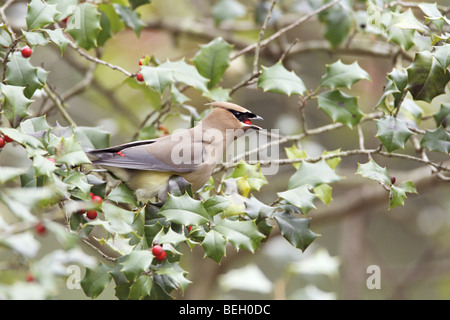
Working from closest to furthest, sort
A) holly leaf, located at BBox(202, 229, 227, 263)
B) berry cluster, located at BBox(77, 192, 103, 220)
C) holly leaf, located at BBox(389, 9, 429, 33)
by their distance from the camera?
1. holly leaf, located at BBox(202, 229, 227, 263)
2. berry cluster, located at BBox(77, 192, 103, 220)
3. holly leaf, located at BBox(389, 9, 429, 33)

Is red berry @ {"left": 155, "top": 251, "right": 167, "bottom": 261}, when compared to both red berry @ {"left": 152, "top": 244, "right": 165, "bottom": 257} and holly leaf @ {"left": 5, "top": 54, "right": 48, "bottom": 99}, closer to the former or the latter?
red berry @ {"left": 152, "top": 244, "right": 165, "bottom": 257}

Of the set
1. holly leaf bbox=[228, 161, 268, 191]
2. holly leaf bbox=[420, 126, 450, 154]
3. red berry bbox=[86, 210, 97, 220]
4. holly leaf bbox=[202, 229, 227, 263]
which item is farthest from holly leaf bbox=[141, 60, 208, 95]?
holly leaf bbox=[420, 126, 450, 154]

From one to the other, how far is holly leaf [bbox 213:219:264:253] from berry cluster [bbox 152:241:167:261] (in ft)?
0.68

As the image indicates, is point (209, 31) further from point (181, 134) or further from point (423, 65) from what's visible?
point (423, 65)

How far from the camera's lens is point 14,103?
2.06 metres

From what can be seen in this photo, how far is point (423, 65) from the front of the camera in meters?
2.26

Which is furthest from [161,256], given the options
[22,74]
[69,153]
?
[22,74]

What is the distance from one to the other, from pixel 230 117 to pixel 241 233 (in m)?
0.98

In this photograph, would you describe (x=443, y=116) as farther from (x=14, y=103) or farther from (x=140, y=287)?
(x=14, y=103)

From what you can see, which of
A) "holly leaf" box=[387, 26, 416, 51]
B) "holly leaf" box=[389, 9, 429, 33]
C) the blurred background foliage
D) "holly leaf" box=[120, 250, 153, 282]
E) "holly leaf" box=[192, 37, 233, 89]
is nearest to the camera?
"holly leaf" box=[120, 250, 153, 282]

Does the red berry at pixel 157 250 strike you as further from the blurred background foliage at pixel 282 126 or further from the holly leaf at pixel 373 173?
the blurred background foliage at pixel 282 126

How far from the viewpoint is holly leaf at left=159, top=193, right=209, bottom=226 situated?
6.75 ft

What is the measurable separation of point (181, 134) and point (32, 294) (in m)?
A: 1.62

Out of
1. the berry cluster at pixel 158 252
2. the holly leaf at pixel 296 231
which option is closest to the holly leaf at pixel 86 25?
the berry cluster at pixel 158 252
